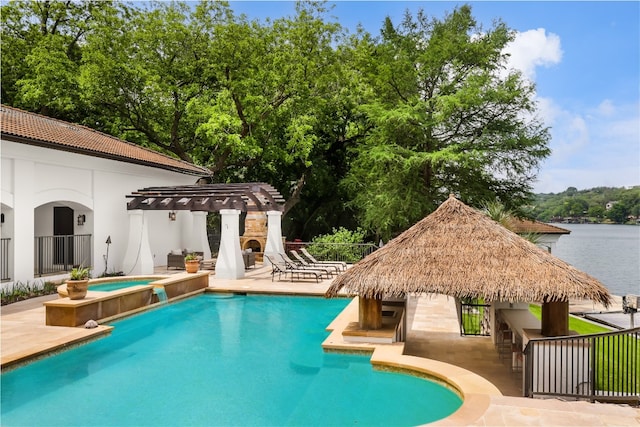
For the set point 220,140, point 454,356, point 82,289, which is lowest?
point 454,356

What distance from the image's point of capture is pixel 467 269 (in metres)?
8.26

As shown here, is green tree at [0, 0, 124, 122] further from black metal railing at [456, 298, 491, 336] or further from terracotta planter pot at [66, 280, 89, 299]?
black metal railing at [456, 298, 491, 336]

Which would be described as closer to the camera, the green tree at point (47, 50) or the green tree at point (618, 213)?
the green tree at point (47, 50)

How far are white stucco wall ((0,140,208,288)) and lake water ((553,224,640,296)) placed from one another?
18979 millimetres

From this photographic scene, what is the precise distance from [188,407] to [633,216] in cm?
5784

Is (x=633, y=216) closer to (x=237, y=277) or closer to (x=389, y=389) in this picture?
(x=237, y=277)

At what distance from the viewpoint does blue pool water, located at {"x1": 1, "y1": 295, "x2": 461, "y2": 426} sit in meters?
6.14

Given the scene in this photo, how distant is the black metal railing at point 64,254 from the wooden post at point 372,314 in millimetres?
11595

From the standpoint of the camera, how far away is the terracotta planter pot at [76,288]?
10023 millimetres

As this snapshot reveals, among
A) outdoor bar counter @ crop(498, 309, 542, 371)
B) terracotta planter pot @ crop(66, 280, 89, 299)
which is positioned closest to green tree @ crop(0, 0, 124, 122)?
terracotta planter pot @ crop(66, 280, 89, 299)

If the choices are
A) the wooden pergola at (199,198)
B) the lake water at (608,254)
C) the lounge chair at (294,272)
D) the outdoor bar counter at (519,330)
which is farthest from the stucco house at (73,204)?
the lake water at (608,254)

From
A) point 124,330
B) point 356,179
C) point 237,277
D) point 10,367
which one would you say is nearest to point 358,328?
point 124,330

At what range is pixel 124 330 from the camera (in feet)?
34.4

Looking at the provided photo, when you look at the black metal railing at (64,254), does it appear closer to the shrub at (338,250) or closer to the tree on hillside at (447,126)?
the shrub at (338,250)
